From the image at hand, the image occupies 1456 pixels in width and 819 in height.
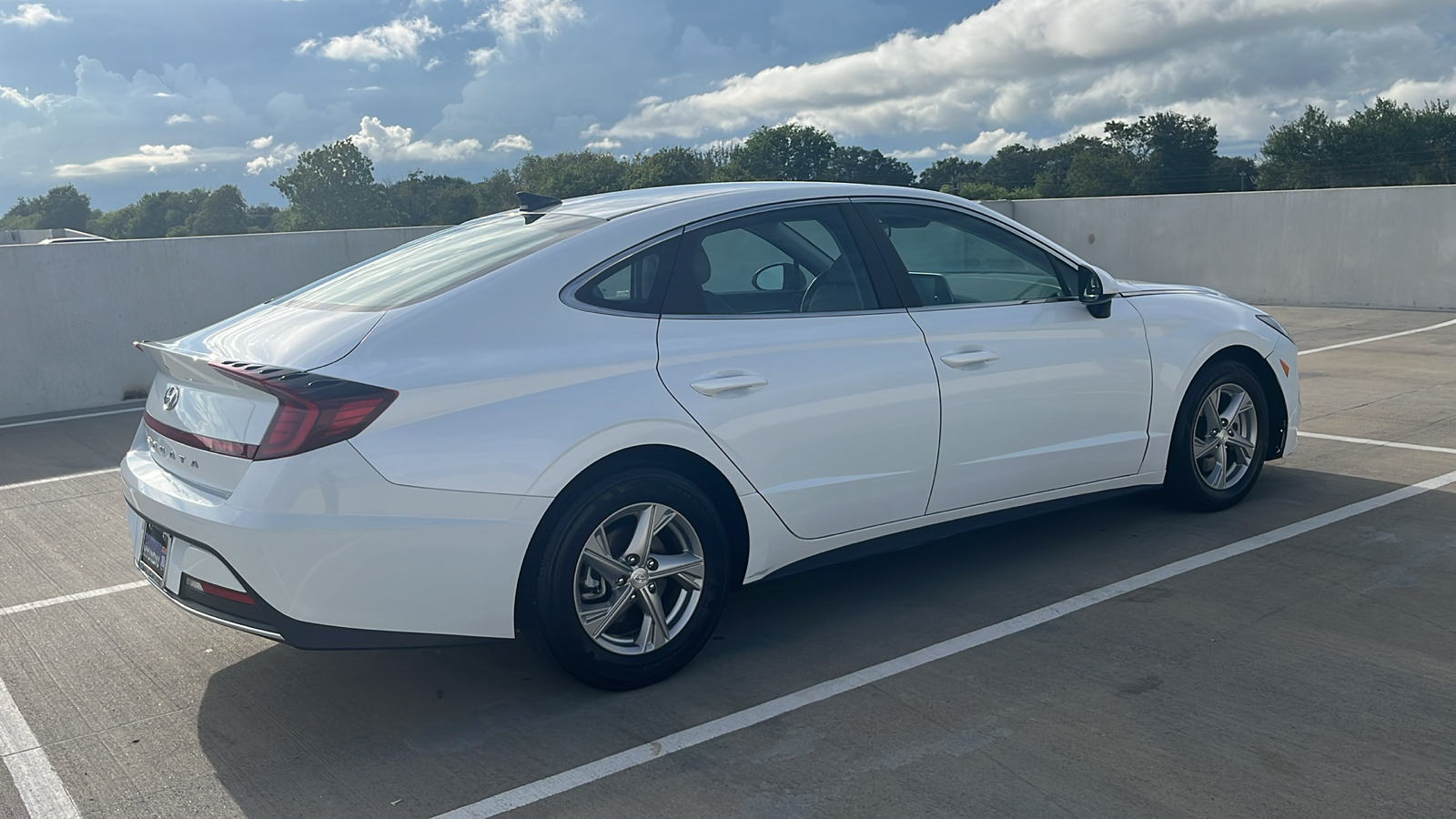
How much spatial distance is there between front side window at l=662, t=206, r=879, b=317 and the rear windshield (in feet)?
1.26

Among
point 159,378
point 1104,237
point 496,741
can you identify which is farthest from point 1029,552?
point 1104,237

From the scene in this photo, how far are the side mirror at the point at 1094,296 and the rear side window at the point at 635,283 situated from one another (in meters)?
1.94

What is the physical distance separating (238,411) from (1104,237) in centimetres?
1795

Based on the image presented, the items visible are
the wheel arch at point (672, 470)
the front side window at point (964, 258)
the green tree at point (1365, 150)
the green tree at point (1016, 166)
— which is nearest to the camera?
the wheel arch at point (672, 470)

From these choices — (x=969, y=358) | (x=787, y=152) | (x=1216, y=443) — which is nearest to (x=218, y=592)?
(x=969, y=358)

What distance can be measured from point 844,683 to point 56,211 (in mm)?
79470

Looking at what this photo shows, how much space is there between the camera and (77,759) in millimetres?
3461

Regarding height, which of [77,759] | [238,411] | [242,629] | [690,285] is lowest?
[77,759]

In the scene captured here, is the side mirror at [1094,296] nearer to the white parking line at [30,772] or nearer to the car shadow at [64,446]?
the white parking line at [30,772]

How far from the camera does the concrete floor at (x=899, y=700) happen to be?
3.09 metres

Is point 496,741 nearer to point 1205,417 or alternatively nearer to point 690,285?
point 690,285

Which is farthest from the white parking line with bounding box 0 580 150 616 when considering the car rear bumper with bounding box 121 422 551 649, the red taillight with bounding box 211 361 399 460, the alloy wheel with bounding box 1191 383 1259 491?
the alloy wheel with bounding box 1191 383 1259 491

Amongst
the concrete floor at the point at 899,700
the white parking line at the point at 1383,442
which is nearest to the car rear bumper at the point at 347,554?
the concrete floor at the point at 899,700

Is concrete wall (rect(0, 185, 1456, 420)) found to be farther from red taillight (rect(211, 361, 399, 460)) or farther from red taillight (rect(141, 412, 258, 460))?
red taillight (rect(211, 361, 399, 460))
